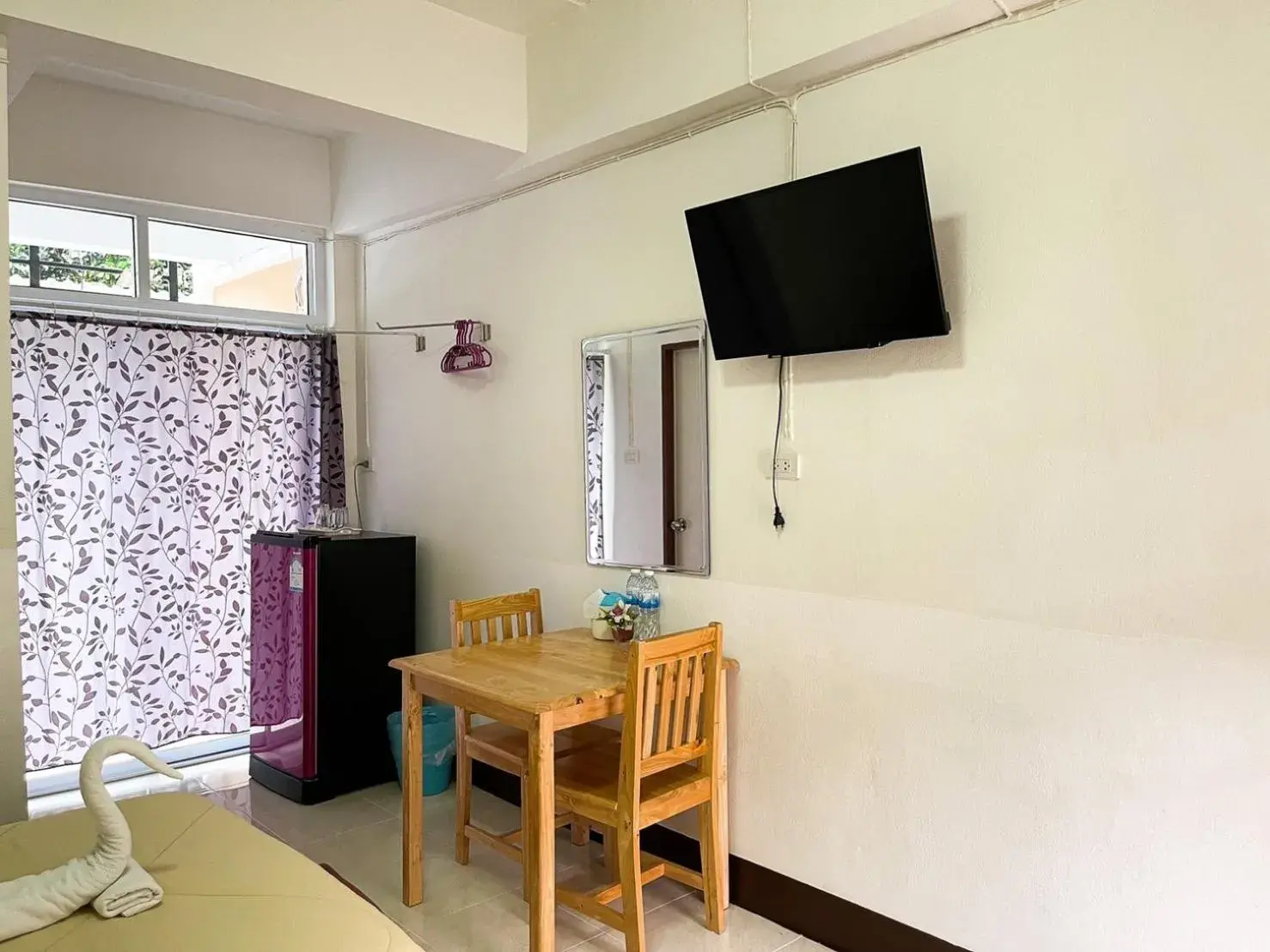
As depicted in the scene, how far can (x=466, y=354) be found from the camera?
12.1 feet

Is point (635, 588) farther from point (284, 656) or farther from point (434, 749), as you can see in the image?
point (284, 656)

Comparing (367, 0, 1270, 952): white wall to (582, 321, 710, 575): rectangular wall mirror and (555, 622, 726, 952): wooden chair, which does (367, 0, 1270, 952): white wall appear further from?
(555, 622, 726, 952): wooden chair

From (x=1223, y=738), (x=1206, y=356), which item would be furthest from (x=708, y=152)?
(x=1223, y=738)

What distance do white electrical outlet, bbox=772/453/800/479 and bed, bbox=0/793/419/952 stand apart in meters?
1.52

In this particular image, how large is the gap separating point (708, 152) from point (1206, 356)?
4.88ft

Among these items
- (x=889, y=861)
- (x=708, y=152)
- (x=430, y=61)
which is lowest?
(x=889, y=861)

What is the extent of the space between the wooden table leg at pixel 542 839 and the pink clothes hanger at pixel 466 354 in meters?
1.76

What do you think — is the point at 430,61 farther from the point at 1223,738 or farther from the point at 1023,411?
the point at 1223,738

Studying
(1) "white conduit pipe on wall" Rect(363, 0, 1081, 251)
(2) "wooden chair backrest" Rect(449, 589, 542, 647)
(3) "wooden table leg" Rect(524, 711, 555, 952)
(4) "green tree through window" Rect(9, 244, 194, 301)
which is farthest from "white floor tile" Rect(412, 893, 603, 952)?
(4) "green tree through window" Rect(9, 244, 194, 301)

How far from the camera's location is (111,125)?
3.73 metres

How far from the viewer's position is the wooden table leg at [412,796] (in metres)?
2.77

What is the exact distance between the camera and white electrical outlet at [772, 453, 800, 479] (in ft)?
8.51

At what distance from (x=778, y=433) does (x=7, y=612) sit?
2068mm

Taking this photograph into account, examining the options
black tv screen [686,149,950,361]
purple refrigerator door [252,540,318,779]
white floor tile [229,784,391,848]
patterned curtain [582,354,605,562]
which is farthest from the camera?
purple refrigerator door [252,540,318,779]
